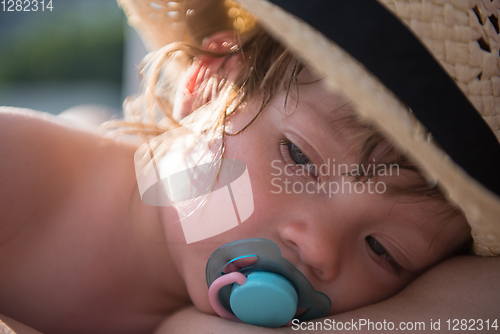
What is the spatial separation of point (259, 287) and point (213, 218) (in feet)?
0.44

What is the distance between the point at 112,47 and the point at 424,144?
58.7 inches

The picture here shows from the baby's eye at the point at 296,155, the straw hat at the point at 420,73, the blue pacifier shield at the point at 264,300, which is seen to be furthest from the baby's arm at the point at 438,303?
the baby's eye at the point at 296,155

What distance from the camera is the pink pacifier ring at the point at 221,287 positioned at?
1.87 feet

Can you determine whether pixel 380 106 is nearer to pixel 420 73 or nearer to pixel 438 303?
pixel 420 73

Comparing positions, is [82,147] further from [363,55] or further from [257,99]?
[363,55]

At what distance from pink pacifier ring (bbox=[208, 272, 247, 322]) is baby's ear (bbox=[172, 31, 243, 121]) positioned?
37 cm

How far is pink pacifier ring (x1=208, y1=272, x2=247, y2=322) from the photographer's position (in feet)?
1.87

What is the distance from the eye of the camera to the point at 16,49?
1.47 metres

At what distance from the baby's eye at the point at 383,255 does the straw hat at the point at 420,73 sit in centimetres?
22

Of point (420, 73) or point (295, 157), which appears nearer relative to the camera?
point (420, 73)

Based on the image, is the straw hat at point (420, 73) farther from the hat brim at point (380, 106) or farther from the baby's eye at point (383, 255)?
the baby's eye at point (383, 255)

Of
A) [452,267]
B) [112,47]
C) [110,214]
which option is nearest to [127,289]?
[110,214]

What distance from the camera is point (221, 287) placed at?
589 millimetres

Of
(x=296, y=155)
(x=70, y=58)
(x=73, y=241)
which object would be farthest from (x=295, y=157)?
(x=70, y=58)
